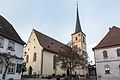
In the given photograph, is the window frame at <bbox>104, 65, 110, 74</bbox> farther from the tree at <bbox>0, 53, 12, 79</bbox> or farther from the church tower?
the church tower

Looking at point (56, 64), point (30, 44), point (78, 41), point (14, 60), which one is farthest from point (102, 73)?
point (78, 41)

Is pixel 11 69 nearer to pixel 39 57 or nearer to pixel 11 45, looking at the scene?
pixel 11 45

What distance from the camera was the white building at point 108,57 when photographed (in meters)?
26.0

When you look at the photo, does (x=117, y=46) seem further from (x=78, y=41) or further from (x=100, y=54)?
(x=78, y=41)

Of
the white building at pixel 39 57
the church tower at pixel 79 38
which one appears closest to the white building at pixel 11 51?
the white building at pixel 39 57

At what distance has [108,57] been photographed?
27.2m

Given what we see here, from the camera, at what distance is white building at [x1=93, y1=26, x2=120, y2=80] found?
2601 cm

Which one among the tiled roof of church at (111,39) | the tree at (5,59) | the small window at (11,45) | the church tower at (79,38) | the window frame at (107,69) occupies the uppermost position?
the church tower at (79,38)

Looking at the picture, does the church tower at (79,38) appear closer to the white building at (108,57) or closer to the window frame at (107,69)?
the white building at (108,57)

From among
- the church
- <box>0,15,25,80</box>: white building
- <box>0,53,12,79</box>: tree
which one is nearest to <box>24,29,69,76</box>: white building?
the church

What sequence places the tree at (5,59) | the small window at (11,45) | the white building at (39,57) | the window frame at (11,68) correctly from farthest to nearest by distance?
the white building at (39,57) → the small window at (11,45) → the window frame at (11,68) → the tree at (5,59)

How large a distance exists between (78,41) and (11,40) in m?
33.9

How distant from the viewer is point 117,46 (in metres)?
26.7

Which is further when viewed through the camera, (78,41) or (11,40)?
(78,41)
